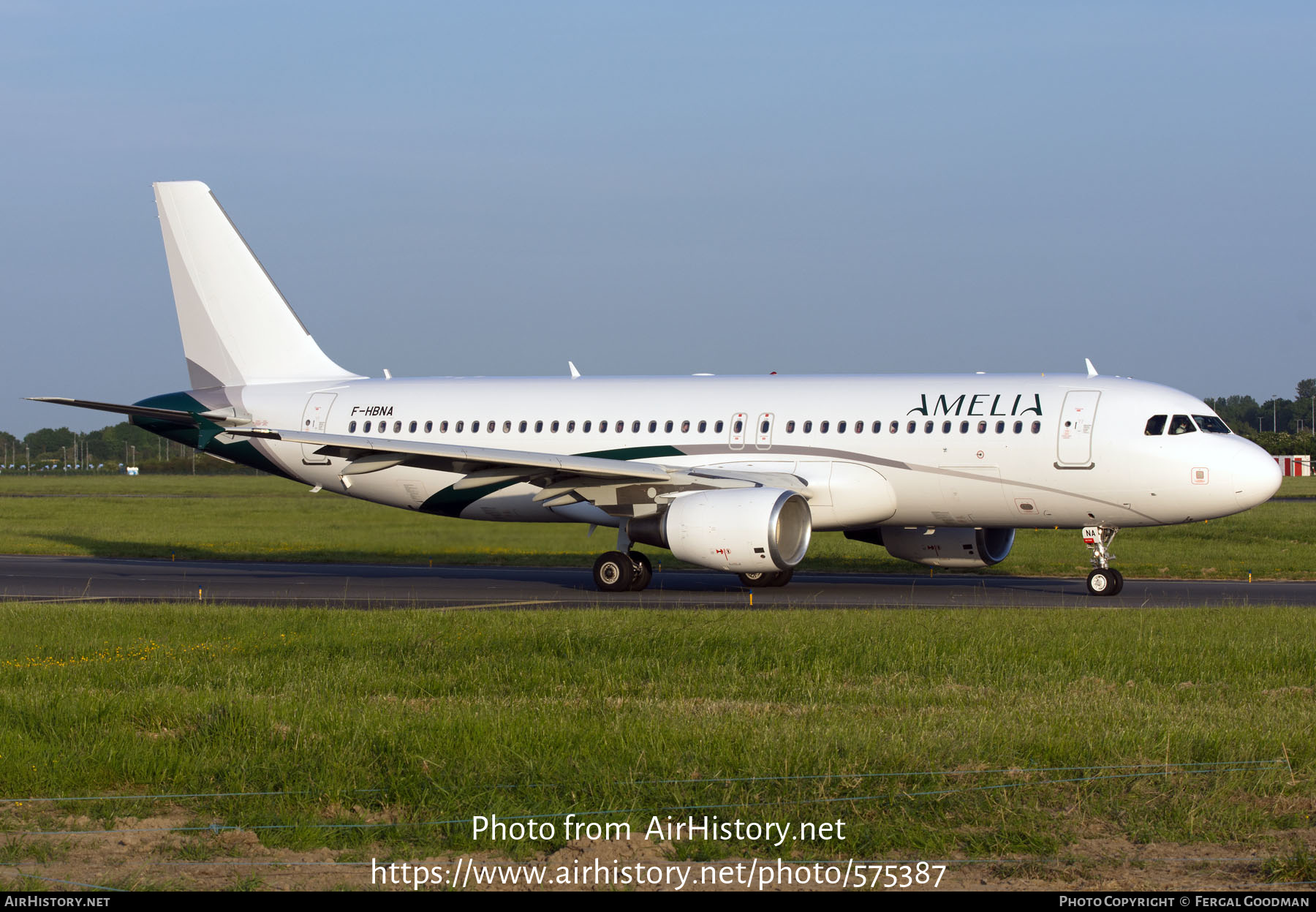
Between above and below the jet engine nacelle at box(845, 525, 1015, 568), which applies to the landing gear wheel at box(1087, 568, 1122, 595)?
below

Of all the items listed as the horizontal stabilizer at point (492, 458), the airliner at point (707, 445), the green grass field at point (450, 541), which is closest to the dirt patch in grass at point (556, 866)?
the airliner at point (707, 445)

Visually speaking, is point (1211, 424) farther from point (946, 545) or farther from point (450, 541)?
point (450, 541)

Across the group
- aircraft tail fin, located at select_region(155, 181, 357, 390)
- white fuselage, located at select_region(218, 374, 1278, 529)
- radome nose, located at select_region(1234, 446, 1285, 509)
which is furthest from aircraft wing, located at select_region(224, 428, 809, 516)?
radome nose, located at select_region(1234, 446, 1285, 509)

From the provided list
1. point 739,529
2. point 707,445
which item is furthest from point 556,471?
point 739,529

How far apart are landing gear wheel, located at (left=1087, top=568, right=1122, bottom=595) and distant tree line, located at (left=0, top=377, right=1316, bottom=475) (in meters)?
65.9

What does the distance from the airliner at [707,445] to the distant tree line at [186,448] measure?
56566 mm

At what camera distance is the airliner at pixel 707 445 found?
70.1 ft

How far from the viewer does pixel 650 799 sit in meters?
7.43

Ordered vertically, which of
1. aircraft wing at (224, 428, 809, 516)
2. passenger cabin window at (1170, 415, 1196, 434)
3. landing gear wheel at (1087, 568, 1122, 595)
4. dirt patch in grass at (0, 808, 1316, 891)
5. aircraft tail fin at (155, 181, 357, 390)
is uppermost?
aircraft tail fin at (155, 181, 357, 390)

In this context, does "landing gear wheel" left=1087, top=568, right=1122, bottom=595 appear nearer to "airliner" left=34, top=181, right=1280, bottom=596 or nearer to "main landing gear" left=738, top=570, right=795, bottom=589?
"airliner" left=34, top=181, right=1280, bottom=596

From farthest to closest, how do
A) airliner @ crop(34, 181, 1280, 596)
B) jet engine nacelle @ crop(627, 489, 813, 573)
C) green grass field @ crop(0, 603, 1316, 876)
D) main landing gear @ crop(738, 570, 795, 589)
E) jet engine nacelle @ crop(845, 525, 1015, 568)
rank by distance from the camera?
jet engine nacelle @ crop(845, 525, 1015, 568) → main landing gear @ crop(738, 570, 795, 589) → airliner @ crop(34, 181, 1280, 596) → jet engine nacelle @ crop(627, 489, 813, 573) → green grass field @ crop(0, 603, 1316, 876)

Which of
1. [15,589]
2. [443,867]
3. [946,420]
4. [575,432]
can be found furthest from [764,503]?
[443,867]

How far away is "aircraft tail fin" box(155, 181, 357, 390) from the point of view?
2841 cm
